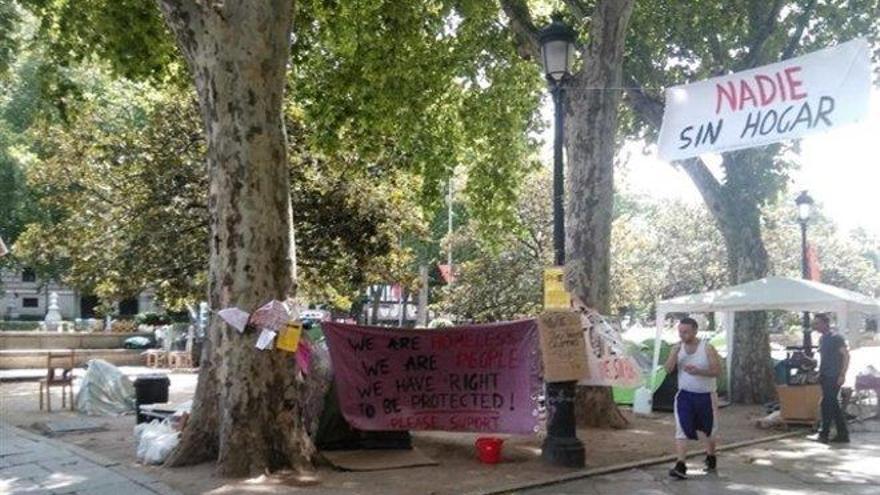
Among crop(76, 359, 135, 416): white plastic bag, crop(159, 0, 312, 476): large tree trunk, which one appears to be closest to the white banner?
crop(159, 0, 312, 476): large tree trunk

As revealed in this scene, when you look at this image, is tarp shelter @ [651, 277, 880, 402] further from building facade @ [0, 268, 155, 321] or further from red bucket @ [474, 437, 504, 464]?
building facade @ [0, 268, 155, 321]

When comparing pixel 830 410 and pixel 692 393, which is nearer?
pixel 692 393

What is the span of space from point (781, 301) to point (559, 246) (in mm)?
6715

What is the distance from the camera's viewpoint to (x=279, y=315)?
9078 mm

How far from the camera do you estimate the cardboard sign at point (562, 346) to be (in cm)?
983

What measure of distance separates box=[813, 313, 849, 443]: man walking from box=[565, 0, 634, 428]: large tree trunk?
298cm

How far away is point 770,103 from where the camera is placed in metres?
8.20

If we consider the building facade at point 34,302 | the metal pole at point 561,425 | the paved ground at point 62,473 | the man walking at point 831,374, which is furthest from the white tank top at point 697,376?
the building facade at point 34,302

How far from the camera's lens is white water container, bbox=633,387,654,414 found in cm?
A: 1582

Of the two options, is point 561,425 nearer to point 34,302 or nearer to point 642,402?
point 642,402

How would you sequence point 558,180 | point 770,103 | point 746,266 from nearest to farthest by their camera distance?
point 770,103
point 558,180
point 746,266

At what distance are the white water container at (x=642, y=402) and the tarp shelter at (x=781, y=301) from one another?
1.71 ft

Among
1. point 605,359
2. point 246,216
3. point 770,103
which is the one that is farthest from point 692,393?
point 246,216

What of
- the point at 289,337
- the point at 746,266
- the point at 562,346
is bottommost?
the point at 562,346
